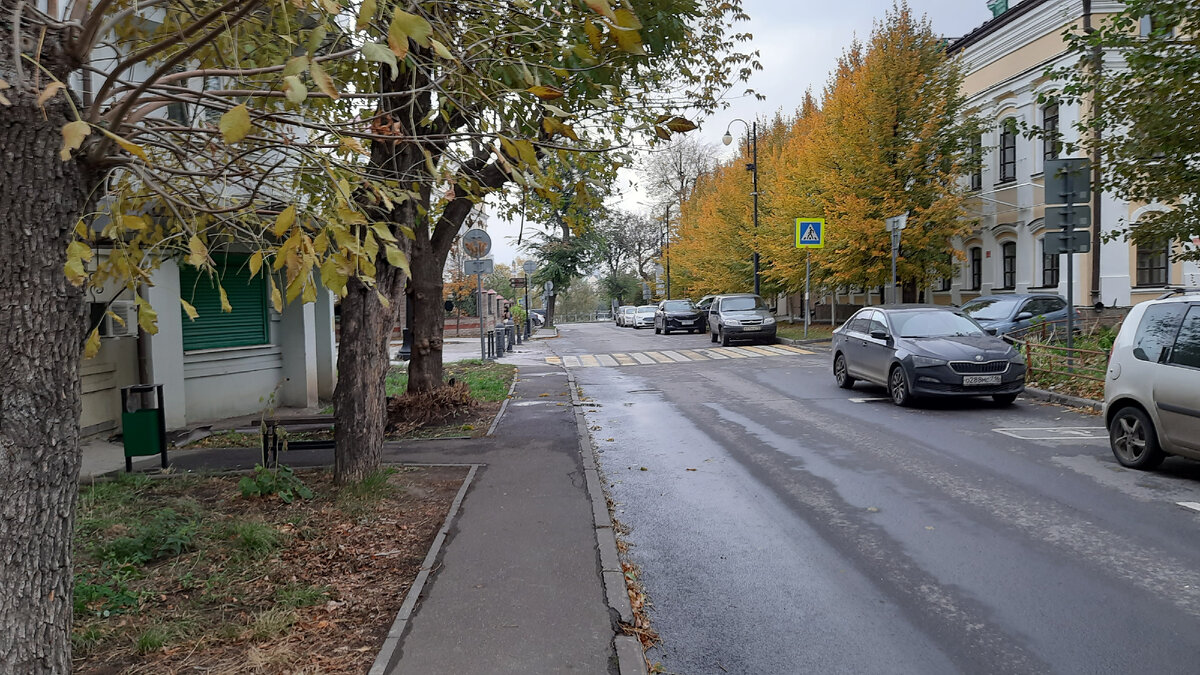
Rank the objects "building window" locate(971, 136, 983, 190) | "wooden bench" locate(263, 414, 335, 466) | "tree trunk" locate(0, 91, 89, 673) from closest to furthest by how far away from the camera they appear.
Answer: "tree trunk" locate(0, 91, 89, 673) < "wooden bench" locate(263, 414, 335, 466) < "building window" locate(971, 136, 983, 190)

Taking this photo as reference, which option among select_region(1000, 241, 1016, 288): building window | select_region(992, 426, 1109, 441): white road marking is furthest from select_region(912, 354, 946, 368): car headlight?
select_region(1000, 241, 1016, 288): building window

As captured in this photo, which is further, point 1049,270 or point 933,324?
point 1049,270

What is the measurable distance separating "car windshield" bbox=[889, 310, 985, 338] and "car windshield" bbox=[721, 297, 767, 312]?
14.8 metres

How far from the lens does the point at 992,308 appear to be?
62.3 ft

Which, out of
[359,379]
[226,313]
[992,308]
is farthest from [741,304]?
[359,379]

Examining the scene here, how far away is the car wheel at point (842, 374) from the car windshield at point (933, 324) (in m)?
1.71

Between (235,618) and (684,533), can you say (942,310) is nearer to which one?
(684,533)

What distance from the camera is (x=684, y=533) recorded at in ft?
20.0

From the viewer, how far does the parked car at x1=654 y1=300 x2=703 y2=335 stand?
1526 inches

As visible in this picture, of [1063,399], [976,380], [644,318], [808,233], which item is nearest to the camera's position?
[976,380]

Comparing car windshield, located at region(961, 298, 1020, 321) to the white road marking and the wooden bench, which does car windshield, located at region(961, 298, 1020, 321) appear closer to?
the white road marking

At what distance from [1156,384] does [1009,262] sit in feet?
73.5

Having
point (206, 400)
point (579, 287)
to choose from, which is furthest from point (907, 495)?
point (579, 287)

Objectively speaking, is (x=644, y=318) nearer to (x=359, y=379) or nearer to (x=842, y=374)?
(x=842, y=374)
